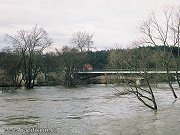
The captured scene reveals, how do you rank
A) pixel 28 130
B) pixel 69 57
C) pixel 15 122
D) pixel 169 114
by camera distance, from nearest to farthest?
pixel 28 130, pixel 15 122, pixel 169 114, pixel 69 57

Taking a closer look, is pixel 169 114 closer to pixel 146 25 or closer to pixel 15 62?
pixel 146 25

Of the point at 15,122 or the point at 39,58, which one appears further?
the point at 39,58

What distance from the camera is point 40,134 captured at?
69.6 ft

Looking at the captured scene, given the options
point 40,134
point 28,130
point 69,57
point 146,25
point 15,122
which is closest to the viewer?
point 40,134

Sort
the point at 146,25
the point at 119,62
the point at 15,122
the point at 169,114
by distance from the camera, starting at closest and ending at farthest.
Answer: the point at 15,122, the point at 169,114, the point at 119,62, the point at 146,25

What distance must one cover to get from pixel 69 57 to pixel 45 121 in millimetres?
65161

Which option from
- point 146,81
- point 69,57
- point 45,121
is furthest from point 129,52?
point 69,57

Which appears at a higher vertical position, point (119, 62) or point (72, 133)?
point (119, 62)

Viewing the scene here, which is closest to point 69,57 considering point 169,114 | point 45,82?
point 45,82

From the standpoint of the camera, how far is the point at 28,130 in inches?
904

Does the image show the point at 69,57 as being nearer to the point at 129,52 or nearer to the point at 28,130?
the point at 129,52

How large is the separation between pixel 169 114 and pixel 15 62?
172 ft

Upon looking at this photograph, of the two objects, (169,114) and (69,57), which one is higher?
(69,57)

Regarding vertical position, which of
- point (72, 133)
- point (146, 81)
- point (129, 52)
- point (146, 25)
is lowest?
point (72, 133)
